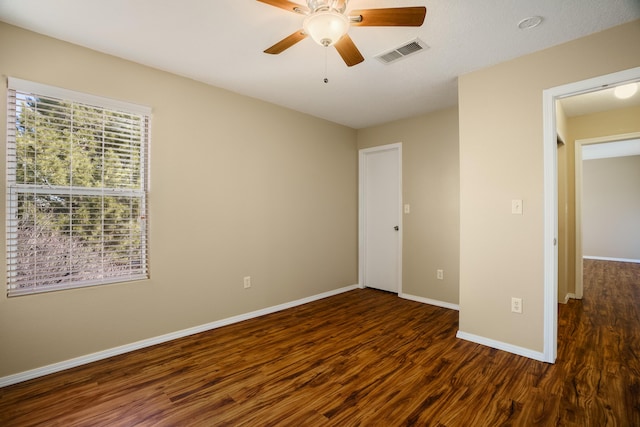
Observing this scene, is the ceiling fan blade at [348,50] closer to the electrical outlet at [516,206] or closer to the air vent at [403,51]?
the air vent at [403,51]

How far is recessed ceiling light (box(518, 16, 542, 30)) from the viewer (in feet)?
6.55

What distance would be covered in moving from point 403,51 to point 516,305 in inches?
91.6

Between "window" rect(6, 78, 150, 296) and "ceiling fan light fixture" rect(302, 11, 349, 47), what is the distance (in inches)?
73.4

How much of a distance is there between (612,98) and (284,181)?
3.96 meters

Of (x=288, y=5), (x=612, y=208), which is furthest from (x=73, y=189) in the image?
(x=612, y=208)

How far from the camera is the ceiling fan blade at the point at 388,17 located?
153 centimetres

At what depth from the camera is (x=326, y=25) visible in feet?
5.12

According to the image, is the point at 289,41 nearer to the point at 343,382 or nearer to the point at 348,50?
the point at 348,50

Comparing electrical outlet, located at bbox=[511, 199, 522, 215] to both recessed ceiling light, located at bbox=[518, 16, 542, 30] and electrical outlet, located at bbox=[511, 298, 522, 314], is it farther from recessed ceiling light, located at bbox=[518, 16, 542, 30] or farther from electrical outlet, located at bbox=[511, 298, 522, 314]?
recessed ceiling light, located at bbox=[518, 16, 542, 30]

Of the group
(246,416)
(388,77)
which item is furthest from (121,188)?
(388,77)

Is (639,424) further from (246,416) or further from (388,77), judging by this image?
(388,77)

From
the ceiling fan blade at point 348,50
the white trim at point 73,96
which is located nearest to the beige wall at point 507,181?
the ceiling fan blade at point 348,50

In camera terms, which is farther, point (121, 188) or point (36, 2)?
point (121, 188)

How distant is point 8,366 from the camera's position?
207 cm
